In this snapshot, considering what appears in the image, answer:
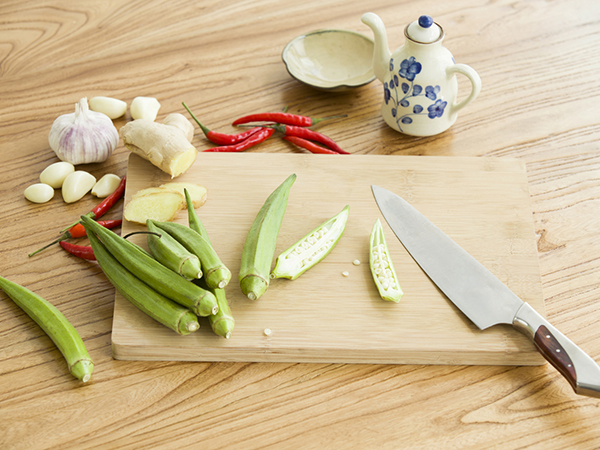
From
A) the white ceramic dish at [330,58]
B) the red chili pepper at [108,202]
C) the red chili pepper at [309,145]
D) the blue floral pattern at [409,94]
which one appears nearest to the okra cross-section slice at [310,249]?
the red chili pepper at [309,145]

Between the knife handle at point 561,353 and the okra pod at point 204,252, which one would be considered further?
the okra pod at point 204,252

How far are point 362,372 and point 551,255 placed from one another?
69 cm

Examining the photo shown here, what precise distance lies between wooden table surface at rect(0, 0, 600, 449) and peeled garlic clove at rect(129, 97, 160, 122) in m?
0.05

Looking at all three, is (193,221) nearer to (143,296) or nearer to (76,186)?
(143,296)

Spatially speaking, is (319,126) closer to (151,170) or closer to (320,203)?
(320,203)

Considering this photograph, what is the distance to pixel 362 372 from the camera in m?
1.42

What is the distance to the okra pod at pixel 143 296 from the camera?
136 centimetres

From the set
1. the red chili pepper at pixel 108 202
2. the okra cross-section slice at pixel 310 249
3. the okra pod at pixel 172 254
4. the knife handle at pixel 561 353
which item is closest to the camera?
the knife handle at pixel 561 353

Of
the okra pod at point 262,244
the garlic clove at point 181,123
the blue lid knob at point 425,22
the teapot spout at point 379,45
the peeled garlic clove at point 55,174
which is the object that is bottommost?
the okra pod at point 262,244

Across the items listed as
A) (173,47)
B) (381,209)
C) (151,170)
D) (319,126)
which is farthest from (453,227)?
(173,47)

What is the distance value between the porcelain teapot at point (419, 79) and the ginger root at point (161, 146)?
0.68 m

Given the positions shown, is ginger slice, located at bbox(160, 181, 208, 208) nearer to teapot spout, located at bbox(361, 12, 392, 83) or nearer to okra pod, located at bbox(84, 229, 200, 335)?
okra pod, located at bbox(84, 229, 200, 335)

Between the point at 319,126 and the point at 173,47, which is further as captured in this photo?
the point at 173,47

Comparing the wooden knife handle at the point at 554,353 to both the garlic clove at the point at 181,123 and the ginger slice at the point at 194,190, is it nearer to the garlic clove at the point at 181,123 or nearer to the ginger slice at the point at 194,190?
the ginger slice at the point at 194,190
